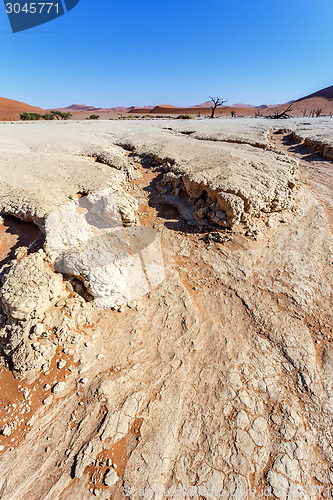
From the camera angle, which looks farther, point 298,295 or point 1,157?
point 1,157

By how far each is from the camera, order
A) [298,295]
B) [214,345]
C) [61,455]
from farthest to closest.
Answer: [298,295] < [214,345] < [61,455]

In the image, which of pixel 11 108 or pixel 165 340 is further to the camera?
pixel 11 108

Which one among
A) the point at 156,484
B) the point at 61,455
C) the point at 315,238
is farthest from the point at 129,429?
the point at 315,238

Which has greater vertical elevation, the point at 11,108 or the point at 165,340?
the point at 11,108

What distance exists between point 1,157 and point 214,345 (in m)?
7.69

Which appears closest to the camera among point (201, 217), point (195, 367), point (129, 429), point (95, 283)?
point (129, 429)

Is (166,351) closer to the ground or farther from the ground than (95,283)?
closer to the ground

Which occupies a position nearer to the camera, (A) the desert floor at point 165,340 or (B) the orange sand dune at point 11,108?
(A) the desert floor at point 165,340

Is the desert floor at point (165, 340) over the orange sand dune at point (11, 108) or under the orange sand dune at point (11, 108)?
under

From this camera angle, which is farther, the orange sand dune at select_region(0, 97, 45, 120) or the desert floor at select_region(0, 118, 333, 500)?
the orange sand dune at select_region(0, 97, 45, 120)

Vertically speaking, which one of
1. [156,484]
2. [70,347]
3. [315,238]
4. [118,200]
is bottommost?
[156,484]

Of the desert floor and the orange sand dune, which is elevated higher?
the orange sand dune

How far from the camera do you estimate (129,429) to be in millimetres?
2342

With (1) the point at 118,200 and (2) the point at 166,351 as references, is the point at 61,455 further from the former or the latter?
(1) the point at 118,200
